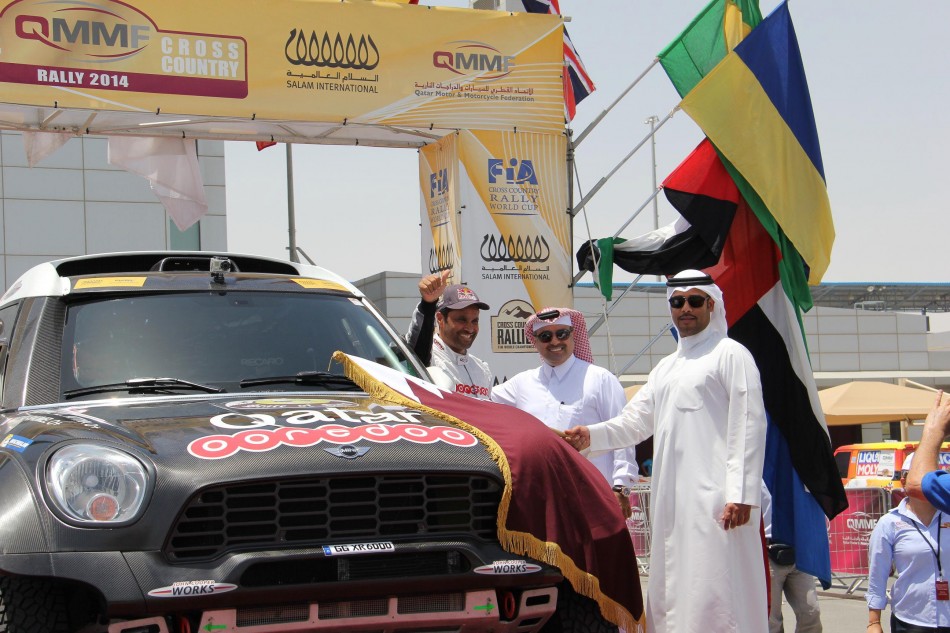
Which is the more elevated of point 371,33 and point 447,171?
point 371,33

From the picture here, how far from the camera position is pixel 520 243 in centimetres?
1107

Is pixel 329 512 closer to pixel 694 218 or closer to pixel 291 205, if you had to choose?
pixel 694 218

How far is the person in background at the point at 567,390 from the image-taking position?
22.1ft

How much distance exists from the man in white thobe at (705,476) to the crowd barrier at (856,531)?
6.90 meters

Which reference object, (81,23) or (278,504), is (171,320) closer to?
(278,504)

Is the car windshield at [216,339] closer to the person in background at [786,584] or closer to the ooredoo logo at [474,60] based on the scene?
the person in background at [786,584]

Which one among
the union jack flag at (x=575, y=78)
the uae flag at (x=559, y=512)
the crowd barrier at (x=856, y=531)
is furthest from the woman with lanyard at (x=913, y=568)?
the union jack flag at (x=575, y=78)

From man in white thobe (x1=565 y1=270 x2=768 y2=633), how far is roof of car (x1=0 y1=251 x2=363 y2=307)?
1501mm

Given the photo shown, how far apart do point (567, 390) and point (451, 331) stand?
759 mm

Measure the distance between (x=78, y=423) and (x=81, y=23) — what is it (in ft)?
22.2

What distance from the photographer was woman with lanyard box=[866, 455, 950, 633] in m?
5.84

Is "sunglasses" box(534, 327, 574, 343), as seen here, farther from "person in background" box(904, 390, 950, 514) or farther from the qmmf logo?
the qmmf logo

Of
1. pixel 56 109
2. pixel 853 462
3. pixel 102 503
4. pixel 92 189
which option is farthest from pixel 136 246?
pixel 102 503

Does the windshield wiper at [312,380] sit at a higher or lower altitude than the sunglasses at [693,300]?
lower
